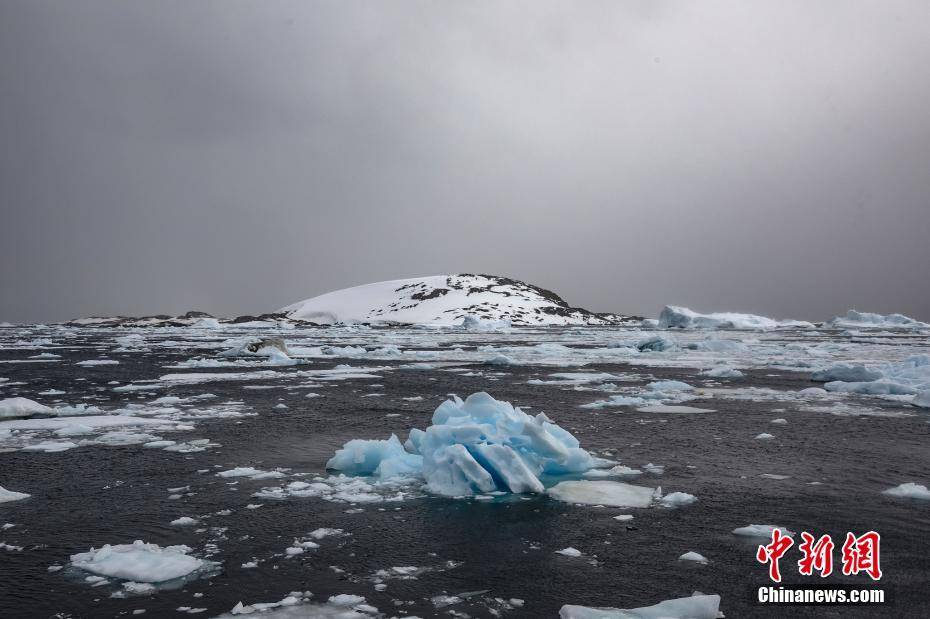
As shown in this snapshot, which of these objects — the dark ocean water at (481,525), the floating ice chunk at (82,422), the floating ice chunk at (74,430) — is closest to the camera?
the dark ocean water at (481,525)

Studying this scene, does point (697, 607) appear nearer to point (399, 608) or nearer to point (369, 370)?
point (399, 608)

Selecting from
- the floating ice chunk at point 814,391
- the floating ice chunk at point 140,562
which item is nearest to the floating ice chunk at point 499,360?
the floating ice chunk at point 814,391

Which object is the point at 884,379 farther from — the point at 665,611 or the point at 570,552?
the point at 665,611

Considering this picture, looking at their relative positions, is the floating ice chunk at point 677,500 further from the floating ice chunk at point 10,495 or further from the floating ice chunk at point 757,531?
the floating ice chunk at point 10,495

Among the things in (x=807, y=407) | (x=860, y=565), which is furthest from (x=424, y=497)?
(x=807, y=407)

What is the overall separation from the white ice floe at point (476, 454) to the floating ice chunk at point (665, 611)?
2.53 metres

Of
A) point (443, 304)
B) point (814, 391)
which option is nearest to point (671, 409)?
point (814, 391)

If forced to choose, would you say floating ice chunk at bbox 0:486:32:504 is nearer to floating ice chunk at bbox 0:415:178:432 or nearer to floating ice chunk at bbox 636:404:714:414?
floating ice chunk at bbox 0:415:178:432

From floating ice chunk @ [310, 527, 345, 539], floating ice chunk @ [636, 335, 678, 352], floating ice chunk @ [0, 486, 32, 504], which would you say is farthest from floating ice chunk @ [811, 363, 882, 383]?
floating ice chunk @ [0, 486, 32, 504]

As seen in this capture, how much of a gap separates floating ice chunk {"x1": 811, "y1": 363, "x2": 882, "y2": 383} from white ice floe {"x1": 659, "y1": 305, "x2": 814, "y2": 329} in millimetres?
58305

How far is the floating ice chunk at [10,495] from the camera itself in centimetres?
553

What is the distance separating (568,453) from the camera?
6.47 m

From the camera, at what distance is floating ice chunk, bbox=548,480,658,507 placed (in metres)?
5.53

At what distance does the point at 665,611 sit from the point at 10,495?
219 inches
